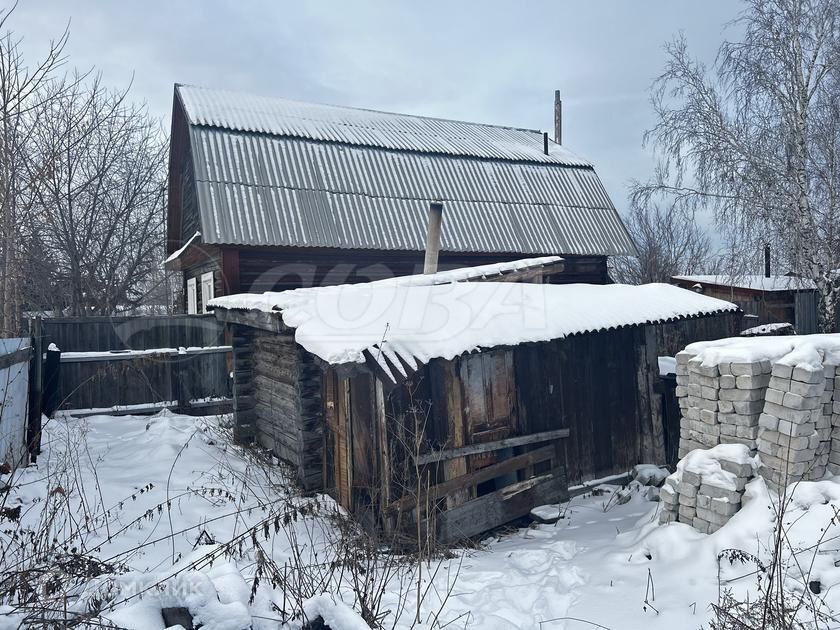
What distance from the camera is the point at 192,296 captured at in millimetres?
13766

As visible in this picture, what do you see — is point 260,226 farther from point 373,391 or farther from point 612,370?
point 612,370

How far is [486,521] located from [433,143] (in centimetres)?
1120

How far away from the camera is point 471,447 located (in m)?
5.52

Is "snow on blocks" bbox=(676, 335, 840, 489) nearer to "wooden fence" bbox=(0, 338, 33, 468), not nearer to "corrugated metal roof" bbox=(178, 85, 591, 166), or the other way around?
"wooden fence" bbox=(0, 338, 33, 468)

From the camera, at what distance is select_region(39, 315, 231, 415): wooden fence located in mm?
9016

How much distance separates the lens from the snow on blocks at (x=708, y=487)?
4496mm

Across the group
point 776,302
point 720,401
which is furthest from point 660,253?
point 720,401

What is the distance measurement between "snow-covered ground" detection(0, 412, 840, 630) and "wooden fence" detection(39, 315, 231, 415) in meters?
2.81

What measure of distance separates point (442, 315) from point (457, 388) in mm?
784

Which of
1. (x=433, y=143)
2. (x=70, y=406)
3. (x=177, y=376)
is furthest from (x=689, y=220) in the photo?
(x=70, y=406)

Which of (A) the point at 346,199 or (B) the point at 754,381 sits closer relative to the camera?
(B) the point at 754,381

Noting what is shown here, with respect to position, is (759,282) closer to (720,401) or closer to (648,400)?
(648,400)

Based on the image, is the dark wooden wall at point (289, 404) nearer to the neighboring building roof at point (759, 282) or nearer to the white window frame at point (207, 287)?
the white window frame at point (207, 287)

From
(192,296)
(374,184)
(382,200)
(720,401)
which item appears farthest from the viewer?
(192,296)
